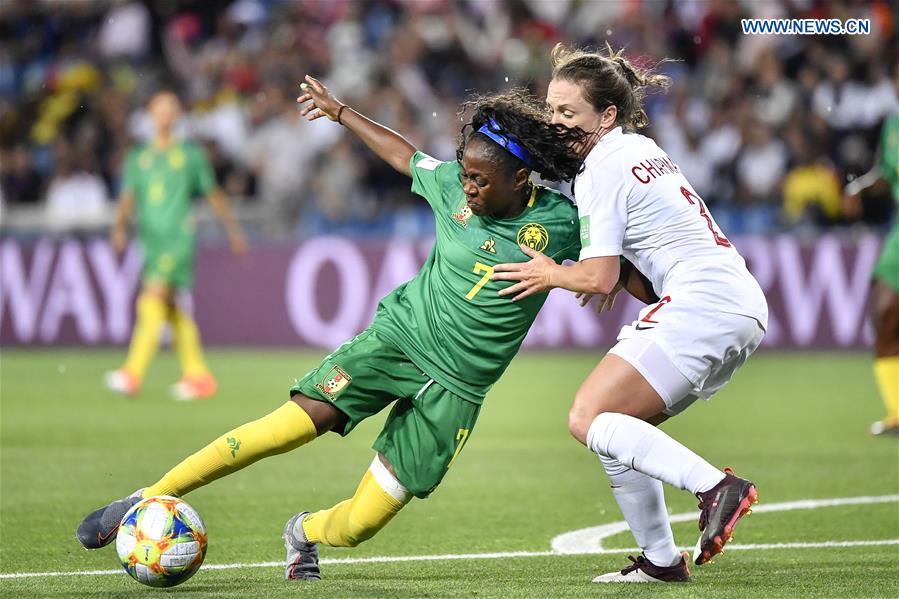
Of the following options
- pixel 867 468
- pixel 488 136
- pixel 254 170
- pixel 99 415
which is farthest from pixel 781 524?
pixel 254 170

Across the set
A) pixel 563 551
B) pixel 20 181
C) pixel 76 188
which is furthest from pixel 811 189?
pixel 563 551

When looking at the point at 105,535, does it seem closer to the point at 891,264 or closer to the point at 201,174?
the point at 891,264

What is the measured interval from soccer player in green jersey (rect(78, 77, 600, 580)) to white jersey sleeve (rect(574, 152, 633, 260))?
232 mm

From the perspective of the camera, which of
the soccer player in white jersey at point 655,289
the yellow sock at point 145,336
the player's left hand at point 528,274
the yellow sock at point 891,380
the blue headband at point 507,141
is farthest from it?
the yellow sock at point 145,336

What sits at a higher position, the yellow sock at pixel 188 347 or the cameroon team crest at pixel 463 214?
the cameroon team crest at pixel 463 214

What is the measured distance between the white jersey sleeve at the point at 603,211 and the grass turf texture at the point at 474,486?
121 centimetres

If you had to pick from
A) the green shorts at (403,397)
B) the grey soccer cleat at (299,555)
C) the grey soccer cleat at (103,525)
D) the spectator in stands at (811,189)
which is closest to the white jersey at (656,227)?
the green shorts at (403,397)

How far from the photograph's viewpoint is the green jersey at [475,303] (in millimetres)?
5363

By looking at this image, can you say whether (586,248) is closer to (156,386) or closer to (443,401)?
(443,401)

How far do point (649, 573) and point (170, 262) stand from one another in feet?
27.5

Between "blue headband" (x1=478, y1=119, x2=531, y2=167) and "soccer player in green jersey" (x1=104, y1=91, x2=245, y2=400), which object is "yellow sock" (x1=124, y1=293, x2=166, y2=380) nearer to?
"soccer player in green jersey" (x1=104, y1=91, x2=245, y2=400)

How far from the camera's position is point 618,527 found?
6.88 meters

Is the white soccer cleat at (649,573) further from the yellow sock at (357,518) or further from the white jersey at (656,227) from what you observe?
the white jersey at (656,227)

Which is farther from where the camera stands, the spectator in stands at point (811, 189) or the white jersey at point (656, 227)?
the spectator in stands at point (811, 189)
